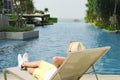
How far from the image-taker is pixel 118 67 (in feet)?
35.1

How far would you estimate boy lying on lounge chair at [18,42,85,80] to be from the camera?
4803mm

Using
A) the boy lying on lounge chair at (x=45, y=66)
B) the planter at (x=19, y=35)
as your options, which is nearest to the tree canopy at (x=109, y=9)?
the planter at (x=19, y=35)

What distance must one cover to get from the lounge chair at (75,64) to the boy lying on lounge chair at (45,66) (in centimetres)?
16

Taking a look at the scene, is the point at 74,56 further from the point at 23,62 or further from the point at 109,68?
the point at 109,68

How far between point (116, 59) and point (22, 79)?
826cm

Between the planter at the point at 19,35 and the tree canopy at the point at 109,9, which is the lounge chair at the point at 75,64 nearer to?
the planter at the point at 19,35

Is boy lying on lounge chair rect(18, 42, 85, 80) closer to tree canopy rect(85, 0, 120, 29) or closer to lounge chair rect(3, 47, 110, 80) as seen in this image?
lounge chair rect(3, 47, 110, 80)

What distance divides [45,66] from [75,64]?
0.73m

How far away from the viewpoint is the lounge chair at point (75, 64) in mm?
4395

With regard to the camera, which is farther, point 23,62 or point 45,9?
point 45,9

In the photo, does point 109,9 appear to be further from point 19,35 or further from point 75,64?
point 75,64

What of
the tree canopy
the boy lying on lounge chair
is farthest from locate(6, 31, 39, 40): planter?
the boy lying on lounge chair

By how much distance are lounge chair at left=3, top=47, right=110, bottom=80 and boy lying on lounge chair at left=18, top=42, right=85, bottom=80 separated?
0.16 metres

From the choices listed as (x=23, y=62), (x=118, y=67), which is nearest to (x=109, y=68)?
(x=118, y=67)
